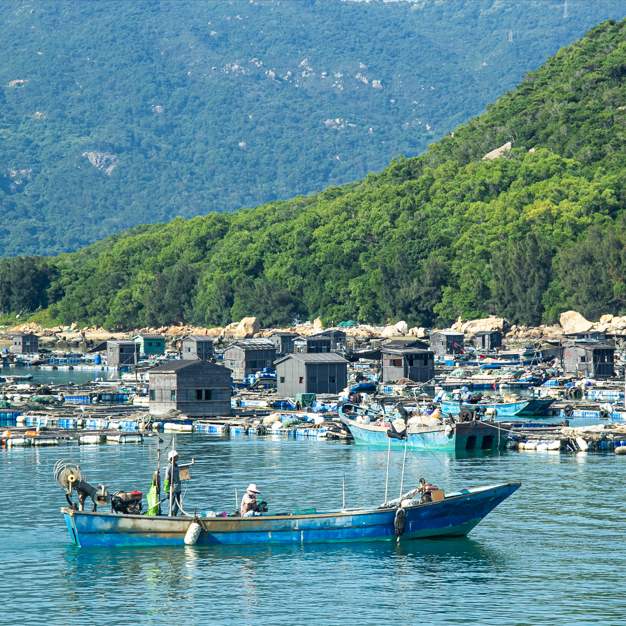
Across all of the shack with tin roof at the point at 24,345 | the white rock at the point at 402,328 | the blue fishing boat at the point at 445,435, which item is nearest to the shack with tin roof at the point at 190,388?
the blue fishing boat at the point at 445,435

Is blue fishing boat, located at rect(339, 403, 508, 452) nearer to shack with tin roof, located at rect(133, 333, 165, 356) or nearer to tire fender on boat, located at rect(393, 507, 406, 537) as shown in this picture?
tire fender on boat, located at rect(393, 507, 406, 537)

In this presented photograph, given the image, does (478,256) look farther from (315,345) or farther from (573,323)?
(315,345)

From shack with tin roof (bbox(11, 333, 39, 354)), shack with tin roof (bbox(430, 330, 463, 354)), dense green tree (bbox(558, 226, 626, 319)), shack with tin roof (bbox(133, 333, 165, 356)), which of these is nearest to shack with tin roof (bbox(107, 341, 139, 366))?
shack with tin roof (bbox(133, 333, 165, 356))

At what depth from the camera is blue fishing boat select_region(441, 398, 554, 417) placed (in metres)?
66.9

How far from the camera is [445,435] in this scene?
5338cm

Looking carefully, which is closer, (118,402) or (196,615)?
(196,615)

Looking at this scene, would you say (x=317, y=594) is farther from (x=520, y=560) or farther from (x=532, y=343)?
(x=532, y=343)

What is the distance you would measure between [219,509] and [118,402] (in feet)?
138

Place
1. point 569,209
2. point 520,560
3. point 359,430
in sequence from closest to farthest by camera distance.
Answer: point 520,560 → point 359,430 → point 569,209

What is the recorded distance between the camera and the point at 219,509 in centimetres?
3925

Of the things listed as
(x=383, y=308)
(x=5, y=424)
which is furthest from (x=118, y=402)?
(x=383, y=308)

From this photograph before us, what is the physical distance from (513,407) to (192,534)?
38.5 metres

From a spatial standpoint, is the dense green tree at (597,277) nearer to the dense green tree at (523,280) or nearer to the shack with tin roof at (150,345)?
the dense green tree at (523,280)

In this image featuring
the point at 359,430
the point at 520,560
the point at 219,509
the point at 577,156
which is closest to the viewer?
the point at 520,560
